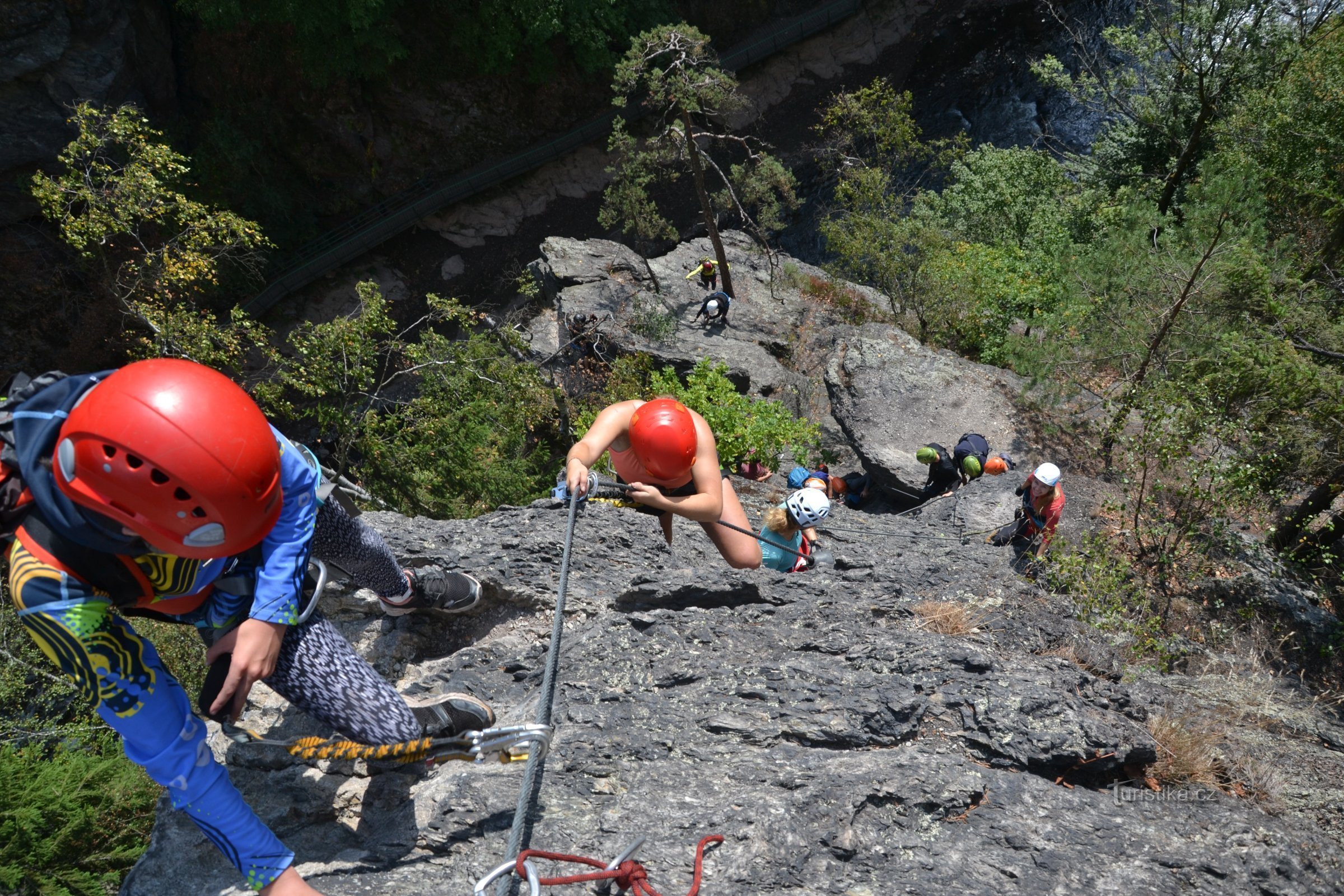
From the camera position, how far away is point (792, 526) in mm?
5156

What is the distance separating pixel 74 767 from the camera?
6.66 metres

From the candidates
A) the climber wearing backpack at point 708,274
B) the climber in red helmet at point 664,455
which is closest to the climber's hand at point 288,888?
the climber in red helmet at point 664,455

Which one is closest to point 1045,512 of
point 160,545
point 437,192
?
point 160,545

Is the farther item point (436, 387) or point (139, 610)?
point (436, 387)

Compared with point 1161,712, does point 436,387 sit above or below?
below

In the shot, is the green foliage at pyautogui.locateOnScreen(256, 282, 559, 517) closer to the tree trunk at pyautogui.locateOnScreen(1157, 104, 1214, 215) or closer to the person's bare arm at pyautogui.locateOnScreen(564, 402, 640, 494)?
the person's bare arm at pyautogui.locateOnScreen(564, 402, 640, 494)

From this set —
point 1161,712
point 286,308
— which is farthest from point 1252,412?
point 286,308

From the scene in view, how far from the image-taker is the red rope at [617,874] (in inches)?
77.7

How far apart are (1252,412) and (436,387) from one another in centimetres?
960

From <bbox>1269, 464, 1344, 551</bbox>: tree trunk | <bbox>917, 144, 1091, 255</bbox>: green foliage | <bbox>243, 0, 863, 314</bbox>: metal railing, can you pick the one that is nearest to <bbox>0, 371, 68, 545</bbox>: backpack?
<bbox>1269, 464, 1344, 551</bbox>: tree trunk

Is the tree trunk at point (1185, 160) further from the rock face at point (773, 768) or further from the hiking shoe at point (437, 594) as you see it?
the hiking shoe at point (437, 594)

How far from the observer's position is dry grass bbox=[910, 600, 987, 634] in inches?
143

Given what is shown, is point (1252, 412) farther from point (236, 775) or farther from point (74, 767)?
point (74, 767)

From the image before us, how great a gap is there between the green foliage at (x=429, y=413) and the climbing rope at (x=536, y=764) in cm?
681
